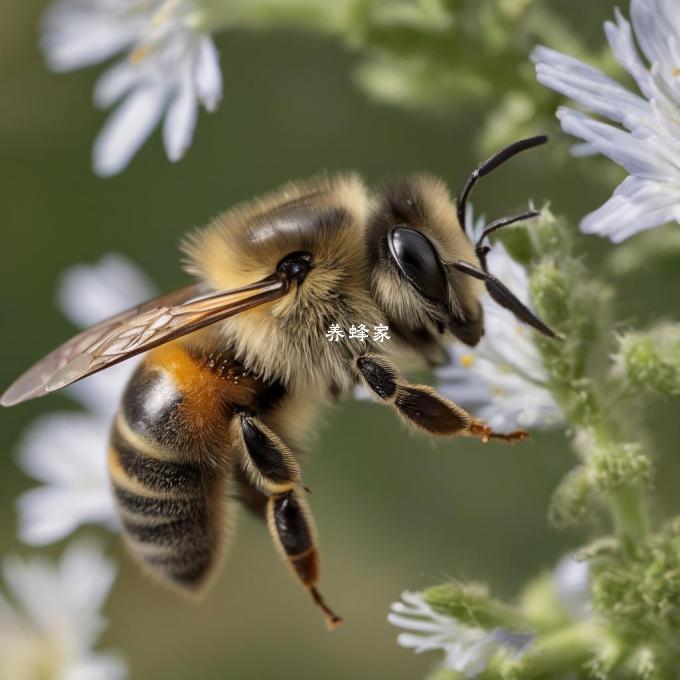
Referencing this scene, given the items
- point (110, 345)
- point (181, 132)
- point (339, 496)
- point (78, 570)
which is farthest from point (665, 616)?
point (339, 496)

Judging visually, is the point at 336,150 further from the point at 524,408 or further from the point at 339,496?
the point at 524,408

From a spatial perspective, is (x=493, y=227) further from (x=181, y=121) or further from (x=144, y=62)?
(x=144, y=62)

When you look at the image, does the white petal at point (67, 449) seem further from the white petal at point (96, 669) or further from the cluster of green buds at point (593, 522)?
the cluster of green buds at point (593, 522)

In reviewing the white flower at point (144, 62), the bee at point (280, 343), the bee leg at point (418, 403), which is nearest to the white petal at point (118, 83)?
the white flower at point (144, 62)

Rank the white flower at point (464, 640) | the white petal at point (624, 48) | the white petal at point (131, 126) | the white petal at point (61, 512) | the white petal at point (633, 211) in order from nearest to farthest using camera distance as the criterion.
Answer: the white petal at point (633, 211)
the white petal at point (624, 48)
the white flower at point (464, 640)
the white petal at point (131, 126)
the white petal at point (61, 512)

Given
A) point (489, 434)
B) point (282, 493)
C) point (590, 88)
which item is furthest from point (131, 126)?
point (590, 88)

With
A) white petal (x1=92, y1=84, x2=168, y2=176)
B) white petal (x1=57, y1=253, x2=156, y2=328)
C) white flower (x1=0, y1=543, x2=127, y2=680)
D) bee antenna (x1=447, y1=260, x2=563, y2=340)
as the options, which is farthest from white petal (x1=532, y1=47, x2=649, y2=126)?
white flower (x1=0, y1=543, x2=127, y2=680)
